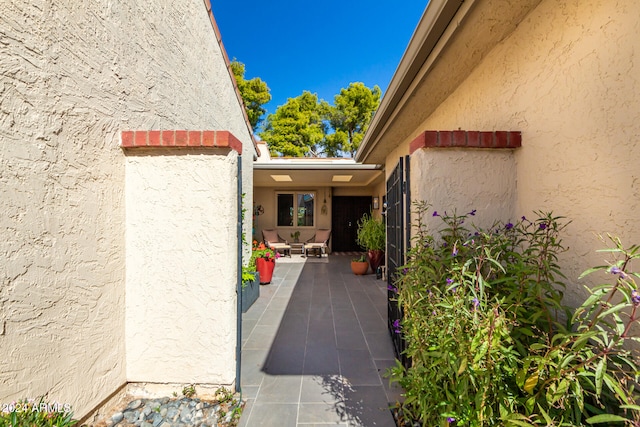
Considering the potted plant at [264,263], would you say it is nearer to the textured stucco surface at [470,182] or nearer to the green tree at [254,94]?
the textured stucco surface at [470,182]

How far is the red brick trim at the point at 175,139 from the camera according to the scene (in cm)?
206

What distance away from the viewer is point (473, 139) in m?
2.07

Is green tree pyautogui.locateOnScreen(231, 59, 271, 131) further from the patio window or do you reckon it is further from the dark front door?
the dark front door

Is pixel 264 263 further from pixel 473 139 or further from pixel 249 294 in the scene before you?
pixel 473 139

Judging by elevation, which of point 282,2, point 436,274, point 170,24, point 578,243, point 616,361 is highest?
point 282,2

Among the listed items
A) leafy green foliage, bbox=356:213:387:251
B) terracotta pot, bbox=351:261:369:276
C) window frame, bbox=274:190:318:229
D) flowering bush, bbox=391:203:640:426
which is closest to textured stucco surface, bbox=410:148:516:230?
flowering bush, bbox=391:203:640:426

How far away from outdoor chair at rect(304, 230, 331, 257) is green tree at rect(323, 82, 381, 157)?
10.4m

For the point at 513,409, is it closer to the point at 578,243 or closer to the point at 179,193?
the point at 578,243

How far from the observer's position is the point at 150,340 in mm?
Answer: 2152

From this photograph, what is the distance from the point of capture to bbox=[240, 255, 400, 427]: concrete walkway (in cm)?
208

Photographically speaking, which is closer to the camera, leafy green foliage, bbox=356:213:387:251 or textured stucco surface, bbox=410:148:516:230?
textured stucco surface, bbox=410:148:516:230

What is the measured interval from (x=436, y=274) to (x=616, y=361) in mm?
885

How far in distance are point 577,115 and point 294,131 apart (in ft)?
59.9

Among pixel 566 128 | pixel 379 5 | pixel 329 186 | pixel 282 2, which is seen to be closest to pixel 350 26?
pixel 282 2
